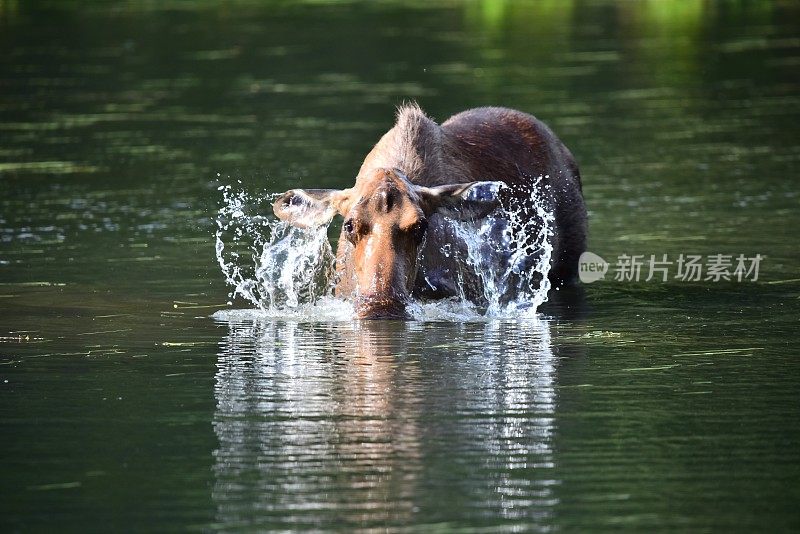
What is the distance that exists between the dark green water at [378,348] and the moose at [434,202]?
462 mm

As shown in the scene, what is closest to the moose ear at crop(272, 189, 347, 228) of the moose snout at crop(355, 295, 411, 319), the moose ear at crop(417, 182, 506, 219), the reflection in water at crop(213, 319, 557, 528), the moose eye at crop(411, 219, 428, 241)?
the moose ear at crop(417, 182, 506, 219)

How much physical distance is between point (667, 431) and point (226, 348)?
3714 millimetres

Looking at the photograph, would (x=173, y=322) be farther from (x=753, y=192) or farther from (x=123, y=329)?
(x=753, y=192)

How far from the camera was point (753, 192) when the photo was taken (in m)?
19.5

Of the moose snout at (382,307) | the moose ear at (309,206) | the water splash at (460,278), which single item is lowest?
the moose snout at (382,307)

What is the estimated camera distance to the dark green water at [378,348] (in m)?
8.30

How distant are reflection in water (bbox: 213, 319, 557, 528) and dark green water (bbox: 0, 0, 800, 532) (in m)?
0.03

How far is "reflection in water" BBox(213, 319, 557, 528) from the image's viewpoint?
808 centimetres

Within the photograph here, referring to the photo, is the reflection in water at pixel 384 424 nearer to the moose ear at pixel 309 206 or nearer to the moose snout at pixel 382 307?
the moose snout at pixel 382 307

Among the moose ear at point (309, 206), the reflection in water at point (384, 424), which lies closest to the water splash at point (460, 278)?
the moose ear at point (309, 206)

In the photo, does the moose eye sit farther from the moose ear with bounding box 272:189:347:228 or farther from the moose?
the moose ear with bounding box 272:189:347:228

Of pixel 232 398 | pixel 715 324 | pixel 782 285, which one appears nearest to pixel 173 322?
pixel 232 398

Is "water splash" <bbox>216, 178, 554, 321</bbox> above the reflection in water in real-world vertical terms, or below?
above

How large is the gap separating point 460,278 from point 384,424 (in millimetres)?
4282
